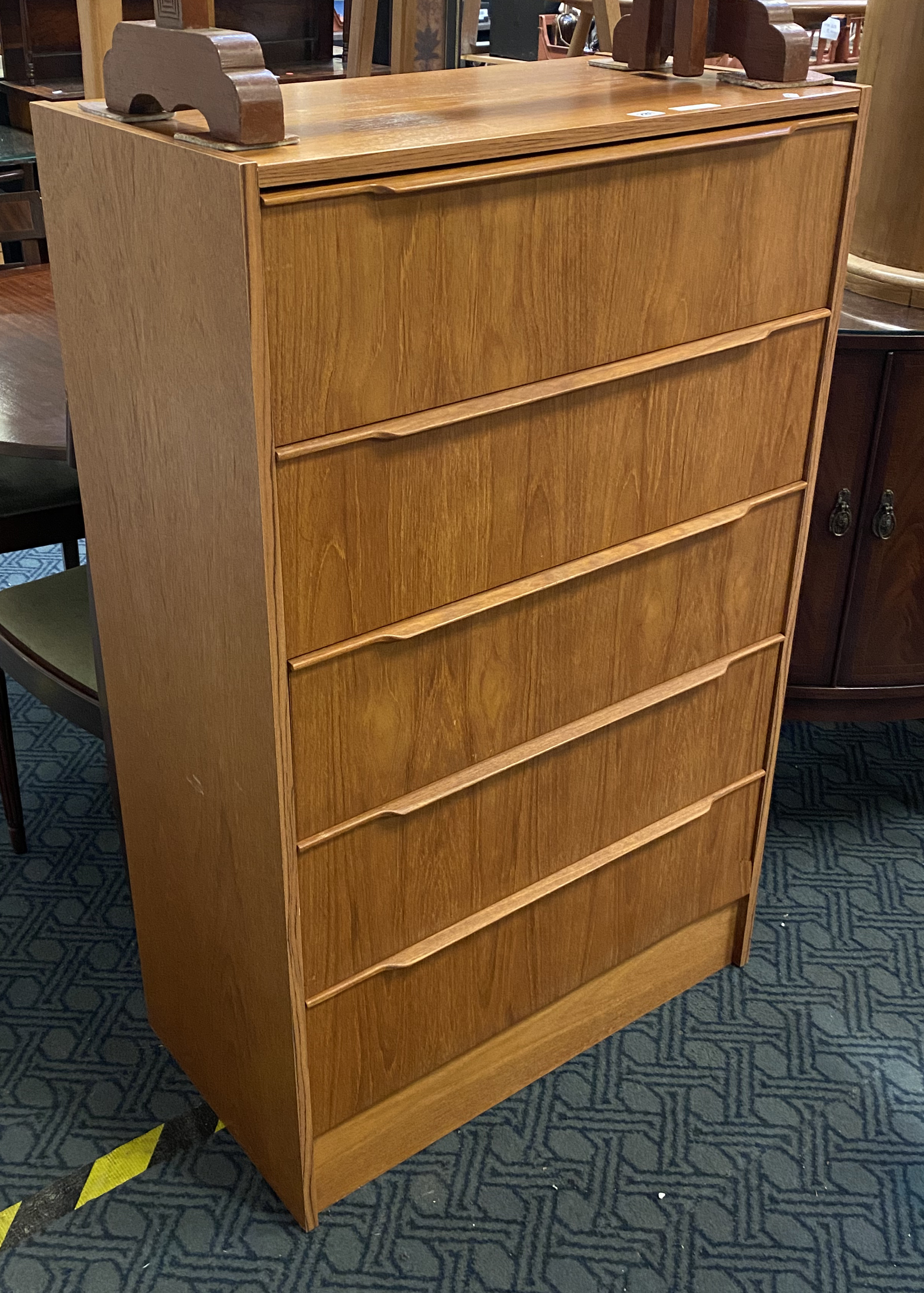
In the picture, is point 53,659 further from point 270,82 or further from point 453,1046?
point 270,82

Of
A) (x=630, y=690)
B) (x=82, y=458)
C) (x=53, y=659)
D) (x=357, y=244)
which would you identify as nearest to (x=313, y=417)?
(x=357, y=244)

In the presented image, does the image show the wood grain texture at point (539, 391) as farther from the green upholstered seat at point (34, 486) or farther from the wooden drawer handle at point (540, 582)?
the green upholstered seat at point (34, 486)

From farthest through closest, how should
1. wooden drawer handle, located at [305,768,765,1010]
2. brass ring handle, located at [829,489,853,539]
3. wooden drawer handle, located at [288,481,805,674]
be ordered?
brass ring handle, located at [829,489,853,539]
wooden drawer handle, located at [305,768,765,1010]
wooden drawer handle, located at [288,481,805,674]

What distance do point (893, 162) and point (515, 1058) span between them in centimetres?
153

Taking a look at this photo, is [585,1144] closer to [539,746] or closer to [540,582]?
[539,746]

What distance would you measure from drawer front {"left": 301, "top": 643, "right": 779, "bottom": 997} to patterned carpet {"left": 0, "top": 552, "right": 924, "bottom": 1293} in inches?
15.5

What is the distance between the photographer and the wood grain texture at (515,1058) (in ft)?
5.36

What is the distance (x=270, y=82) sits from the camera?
1.06 meters

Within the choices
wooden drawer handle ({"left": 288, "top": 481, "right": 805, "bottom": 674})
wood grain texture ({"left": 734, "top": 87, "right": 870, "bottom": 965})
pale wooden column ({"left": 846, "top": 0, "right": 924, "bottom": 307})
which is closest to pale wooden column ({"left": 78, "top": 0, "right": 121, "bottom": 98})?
wooden drawer handle ({"left": 288, "top": 481, "right": 805, "bottom": 674})

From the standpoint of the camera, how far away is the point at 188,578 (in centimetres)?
131

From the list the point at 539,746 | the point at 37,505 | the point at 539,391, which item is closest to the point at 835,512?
the point at 539,746

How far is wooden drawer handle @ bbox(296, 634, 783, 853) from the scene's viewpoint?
140 centimetres

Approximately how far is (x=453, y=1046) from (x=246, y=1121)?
0.97 ft

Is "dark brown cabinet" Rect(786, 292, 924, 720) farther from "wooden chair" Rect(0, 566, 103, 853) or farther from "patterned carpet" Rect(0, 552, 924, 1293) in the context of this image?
"wooden chair" Rect(0, 566, 103, 853)
